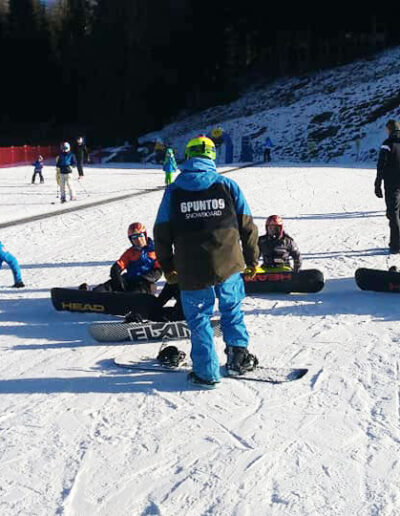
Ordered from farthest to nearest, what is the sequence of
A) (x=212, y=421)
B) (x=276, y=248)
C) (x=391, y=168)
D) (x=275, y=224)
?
(x=391, y=168) < (x=276, y=248) < (x=275, y=224) < (x=212, y=421)

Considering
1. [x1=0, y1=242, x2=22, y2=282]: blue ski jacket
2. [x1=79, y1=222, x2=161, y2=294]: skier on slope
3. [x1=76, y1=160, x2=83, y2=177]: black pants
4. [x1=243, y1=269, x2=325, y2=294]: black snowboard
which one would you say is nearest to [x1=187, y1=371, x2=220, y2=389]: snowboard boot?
[x1=79, y1=222, x2=161, y2=294]: skier on slope

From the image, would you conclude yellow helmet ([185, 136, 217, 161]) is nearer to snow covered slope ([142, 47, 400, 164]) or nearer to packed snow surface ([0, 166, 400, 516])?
packed snow surface ([0, 166, 400, 516])

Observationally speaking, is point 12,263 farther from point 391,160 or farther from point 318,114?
point 318,114

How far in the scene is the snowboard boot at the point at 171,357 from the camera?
438 cm

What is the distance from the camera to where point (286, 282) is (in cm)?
639

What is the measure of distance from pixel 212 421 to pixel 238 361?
2.11ft

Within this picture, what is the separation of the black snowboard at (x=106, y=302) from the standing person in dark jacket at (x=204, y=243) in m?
1.58

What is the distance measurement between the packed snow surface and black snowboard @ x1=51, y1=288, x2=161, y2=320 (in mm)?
126

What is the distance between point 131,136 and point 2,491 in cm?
4800

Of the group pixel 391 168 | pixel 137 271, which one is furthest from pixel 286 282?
pixel 391 168

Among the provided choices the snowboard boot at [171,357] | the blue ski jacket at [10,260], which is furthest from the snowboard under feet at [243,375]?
the blue ski jacket at [10,260]

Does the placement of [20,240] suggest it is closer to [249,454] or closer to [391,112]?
[249,454]

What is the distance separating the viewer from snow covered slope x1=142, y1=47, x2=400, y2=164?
31.8 m

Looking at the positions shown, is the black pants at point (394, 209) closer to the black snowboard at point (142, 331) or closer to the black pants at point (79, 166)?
the black snowboard at point (142, 331)
